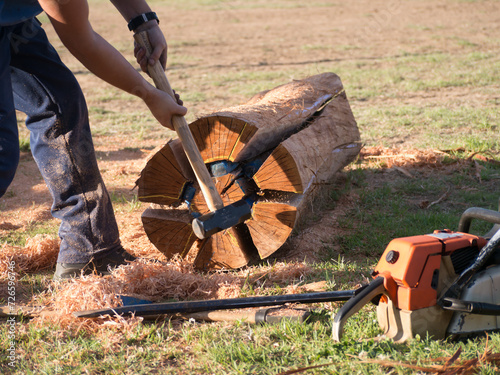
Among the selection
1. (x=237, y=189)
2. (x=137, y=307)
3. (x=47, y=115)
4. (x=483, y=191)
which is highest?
(x=47, y=115)

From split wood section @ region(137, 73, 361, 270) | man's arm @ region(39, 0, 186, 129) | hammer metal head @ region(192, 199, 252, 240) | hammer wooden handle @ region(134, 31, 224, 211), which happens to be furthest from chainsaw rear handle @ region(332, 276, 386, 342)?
man's arm @ region(39, 0, 186, 129)

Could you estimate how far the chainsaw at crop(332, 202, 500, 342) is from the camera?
2139mm

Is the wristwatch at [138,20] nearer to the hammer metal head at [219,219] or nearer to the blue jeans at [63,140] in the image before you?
the blue jeans at [63,140]

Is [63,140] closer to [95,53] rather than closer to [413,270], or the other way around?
[95,53]

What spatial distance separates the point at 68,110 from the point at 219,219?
1.11 m

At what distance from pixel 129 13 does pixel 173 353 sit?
1877 millimetres

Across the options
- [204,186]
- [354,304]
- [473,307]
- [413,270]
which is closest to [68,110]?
[204,186]

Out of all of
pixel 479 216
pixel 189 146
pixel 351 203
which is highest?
pixel 189 146

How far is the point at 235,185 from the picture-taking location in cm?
327

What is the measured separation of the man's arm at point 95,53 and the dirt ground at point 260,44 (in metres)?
1.36

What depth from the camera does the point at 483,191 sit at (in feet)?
14.5

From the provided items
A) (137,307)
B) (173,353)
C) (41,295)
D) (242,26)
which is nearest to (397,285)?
(173,353)

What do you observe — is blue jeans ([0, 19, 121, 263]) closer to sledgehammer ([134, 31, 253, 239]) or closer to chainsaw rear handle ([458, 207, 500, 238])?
sledgehammer ([134, 31, 253, 239])

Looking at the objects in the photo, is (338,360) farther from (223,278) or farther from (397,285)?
(223,278)
